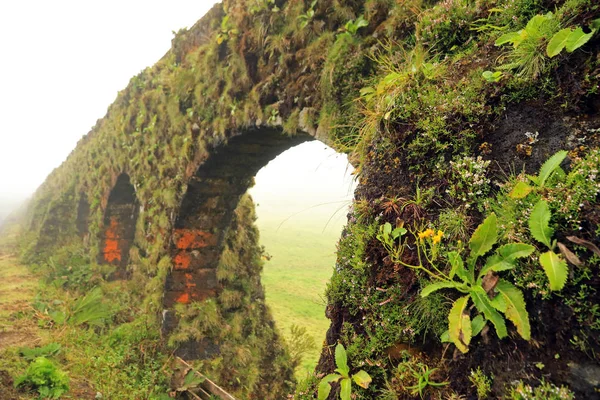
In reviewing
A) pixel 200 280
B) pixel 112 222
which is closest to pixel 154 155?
pixel 200 280

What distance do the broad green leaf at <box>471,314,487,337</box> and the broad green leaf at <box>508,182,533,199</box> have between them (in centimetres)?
46

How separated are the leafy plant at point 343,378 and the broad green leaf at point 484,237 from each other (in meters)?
0.74

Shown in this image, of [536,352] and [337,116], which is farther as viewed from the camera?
[337,116]

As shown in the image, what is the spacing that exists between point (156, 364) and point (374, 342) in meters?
4.86

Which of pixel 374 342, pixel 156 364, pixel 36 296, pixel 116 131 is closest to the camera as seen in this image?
pixel 374 342

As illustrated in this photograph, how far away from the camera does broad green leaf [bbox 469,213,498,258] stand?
1340 millimetres

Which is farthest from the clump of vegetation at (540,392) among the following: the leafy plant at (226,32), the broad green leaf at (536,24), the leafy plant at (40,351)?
the leafy plant at (40,351)

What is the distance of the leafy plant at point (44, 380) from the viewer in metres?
4.15

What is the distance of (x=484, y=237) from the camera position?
1357 mm

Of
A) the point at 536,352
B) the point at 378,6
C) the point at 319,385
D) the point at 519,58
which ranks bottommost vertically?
the point at 319,385

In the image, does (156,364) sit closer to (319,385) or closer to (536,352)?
(319,385)

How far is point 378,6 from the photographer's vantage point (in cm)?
268

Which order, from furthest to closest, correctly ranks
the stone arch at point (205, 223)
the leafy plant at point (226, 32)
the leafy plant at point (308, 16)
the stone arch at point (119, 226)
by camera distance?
1. the stone arch at point (119, 226)
2. the stone arch at point (205, 223)
3. the leafy plant at point (226, 32)
4. the leafy plant at point (308, 16)

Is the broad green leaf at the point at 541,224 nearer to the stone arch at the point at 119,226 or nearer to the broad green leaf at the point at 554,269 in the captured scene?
the broad green leaf at the point at 554,269
